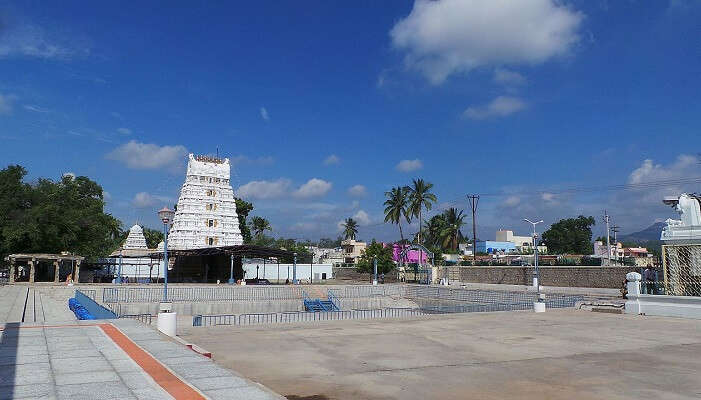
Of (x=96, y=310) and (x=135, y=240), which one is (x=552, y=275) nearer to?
(x=96, y=310)

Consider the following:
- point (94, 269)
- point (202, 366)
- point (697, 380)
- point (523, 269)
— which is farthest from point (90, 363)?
point (94, 269)

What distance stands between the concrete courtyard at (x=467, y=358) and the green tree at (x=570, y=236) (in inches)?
4335

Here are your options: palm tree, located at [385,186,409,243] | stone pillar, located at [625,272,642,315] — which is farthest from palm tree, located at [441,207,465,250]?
stone pillar, located at [625,272,642,315]

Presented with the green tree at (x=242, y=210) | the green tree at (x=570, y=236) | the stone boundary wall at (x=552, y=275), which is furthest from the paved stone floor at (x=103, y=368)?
the green tree at (x=570, y=236)

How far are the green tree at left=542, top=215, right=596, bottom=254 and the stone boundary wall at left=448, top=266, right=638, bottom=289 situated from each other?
71951mm

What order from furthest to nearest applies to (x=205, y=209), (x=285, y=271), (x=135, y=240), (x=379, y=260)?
(x=285, y=271), (x=135, y=240), (x=379, y=260), (x=205, y=209)

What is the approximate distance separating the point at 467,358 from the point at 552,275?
37.4m

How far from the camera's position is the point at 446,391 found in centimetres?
842

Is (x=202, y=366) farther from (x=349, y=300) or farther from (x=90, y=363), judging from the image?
(x=349, y=300)

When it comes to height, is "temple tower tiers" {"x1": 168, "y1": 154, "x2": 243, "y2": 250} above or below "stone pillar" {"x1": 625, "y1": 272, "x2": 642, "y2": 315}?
above

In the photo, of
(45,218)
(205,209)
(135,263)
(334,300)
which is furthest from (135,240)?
(334,300)

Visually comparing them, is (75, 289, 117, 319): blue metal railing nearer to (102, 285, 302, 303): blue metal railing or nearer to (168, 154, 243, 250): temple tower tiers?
(102, 285, 302, 303): blue metal railing

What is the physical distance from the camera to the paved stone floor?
687 cm

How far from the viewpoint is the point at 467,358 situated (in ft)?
37.6
